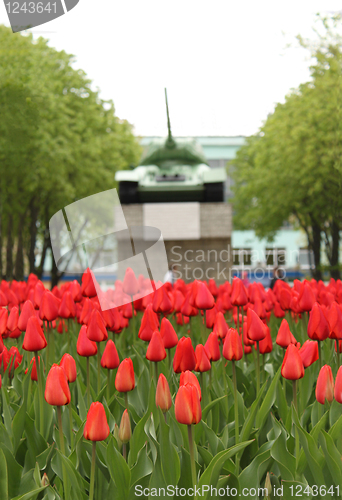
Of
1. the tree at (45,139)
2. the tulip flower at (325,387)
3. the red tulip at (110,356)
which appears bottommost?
the tulip flower at (325,387)

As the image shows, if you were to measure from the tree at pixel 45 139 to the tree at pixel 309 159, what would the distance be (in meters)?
5.58

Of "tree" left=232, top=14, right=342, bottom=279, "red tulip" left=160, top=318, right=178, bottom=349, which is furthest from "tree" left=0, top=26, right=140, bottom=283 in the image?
"red tulip" left=160, top=318, right=178, bottom=349

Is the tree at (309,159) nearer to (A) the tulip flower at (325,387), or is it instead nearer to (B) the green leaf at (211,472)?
(A) the tulip flower at (325,387)

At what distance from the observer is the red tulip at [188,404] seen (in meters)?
1.31

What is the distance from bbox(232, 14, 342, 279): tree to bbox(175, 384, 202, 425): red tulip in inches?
280

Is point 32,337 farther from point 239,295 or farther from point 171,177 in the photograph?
point 171,177

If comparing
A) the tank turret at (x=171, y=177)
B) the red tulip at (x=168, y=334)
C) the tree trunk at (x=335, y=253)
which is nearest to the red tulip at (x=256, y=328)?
the red tulip at (x=168, y=334)

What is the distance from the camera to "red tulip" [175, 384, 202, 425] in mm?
1311

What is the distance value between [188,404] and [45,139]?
12.0 metres

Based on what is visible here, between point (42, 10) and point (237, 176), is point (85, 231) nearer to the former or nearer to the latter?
point (237, 176)

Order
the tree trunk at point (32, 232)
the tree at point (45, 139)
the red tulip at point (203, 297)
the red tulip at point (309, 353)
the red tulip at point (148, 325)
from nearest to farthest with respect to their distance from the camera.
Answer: the red tulip at point (309, 353), the red tulip at point (148, 325), the red tulip at point (203, 297), the tree at point (45, 139), the tree trunk at point (32, 232)

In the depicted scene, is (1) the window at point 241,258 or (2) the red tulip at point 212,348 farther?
(1) the window at point 241,258

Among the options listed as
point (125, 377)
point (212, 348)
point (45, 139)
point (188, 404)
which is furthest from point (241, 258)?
point (188, 404)

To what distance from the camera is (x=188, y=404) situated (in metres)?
1.31
